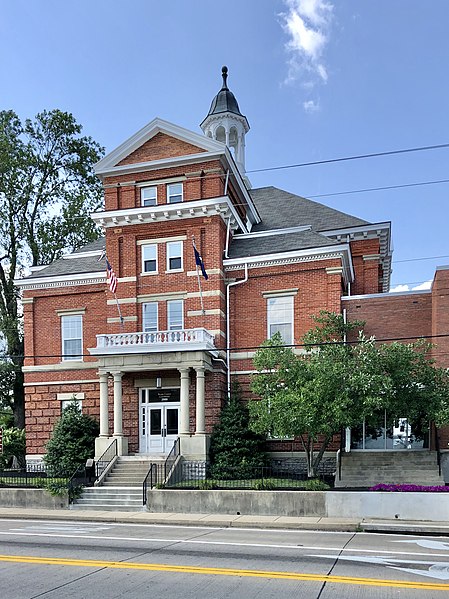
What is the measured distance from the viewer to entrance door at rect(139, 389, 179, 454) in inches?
1115

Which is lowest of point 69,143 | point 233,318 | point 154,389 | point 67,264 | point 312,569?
point 312,569

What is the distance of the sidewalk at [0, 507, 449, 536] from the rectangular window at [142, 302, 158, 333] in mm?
10118

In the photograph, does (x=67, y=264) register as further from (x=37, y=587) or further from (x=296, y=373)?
(x=37, y=587)

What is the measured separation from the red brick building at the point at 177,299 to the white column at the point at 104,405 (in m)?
0.05

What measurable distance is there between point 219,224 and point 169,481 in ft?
39.5

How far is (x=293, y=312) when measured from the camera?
28.1 meters

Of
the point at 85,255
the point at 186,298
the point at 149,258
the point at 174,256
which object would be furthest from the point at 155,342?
the point at 85,255

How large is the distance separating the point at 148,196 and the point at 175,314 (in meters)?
6.12

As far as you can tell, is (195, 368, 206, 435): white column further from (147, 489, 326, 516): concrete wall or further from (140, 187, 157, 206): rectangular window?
(140, 187, 157, 206): rectangular window

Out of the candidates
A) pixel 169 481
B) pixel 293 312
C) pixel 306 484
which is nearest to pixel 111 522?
pixel 169 481

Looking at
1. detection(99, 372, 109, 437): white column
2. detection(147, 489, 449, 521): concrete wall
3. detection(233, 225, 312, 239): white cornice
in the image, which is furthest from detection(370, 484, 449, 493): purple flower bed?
detection(233, 225, 312, 239): white cornice

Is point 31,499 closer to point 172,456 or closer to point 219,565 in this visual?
point 172,456

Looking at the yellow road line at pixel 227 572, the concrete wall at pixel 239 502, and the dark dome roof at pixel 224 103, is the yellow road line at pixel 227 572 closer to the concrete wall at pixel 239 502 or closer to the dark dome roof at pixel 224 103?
the concrete wall at pixel 239 502

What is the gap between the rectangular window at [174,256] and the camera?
29.6 metres
